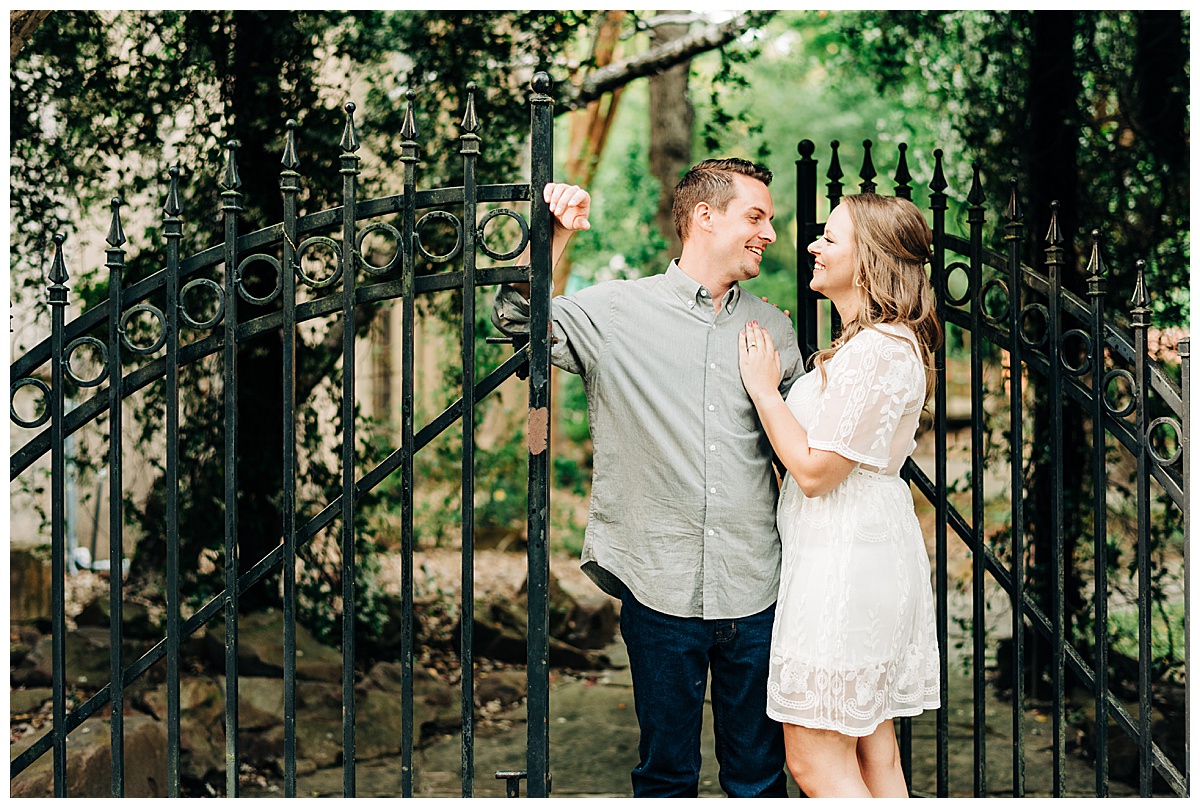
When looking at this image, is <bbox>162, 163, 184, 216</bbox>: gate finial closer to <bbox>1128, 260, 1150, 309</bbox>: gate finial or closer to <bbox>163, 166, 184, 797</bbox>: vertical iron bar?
<bbox>163, 166, 184, 797</bbox>: vertical iron bar

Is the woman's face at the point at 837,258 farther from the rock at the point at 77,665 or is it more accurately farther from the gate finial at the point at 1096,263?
the rock at the point at 77,665

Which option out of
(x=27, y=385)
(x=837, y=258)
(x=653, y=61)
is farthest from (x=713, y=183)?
(x=653, y=61)

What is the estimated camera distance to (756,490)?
2.87 metres

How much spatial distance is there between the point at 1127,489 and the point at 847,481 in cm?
346

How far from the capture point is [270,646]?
5730mm

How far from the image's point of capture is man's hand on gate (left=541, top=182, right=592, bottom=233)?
2.70m

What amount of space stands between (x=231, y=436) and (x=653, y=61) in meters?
4.69

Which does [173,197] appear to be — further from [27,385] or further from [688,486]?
[688,486]

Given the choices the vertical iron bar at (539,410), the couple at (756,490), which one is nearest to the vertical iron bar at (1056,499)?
the couple at (756,490)

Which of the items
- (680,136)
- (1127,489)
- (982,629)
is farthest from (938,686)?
(680,136)

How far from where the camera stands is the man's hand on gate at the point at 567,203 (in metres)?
2.70

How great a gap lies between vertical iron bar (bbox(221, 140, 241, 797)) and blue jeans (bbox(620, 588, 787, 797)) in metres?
1.04

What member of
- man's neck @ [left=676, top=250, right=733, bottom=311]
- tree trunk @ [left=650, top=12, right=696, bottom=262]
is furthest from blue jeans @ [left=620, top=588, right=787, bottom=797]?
tree trunk @ [left=650, top=12, right=696, bottom=262]

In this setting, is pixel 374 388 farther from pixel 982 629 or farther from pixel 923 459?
pixel 982 629
